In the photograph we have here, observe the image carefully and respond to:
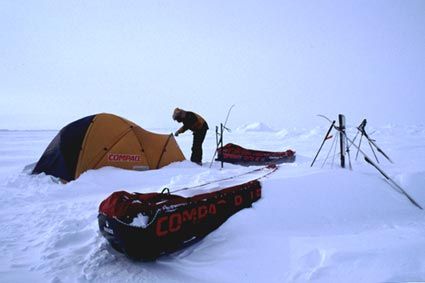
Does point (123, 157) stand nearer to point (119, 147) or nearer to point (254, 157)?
point (119, 147)

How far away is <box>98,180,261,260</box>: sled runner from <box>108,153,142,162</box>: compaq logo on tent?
13.0 ft

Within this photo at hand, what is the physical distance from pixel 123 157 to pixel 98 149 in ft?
1.90

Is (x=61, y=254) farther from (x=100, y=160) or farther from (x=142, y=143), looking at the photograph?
(x=142, y=143)

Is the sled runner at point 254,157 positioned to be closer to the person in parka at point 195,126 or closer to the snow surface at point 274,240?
the person in parka at point 195,126

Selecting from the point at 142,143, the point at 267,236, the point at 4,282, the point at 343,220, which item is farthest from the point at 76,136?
the point at 343,220

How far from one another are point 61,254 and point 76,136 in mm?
4133

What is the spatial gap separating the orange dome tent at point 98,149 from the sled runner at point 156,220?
3.85m

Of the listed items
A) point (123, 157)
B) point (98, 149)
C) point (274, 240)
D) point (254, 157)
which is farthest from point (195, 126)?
point (274, 240)

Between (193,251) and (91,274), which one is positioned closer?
(91,274)

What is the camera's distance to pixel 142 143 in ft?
23.9

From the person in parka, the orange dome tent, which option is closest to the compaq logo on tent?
the orange dome tent

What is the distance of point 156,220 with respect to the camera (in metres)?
2.71

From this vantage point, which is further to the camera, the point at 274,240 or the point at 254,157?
the point at 254,157

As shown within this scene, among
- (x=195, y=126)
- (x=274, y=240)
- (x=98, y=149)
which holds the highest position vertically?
(x=195, y=126)
